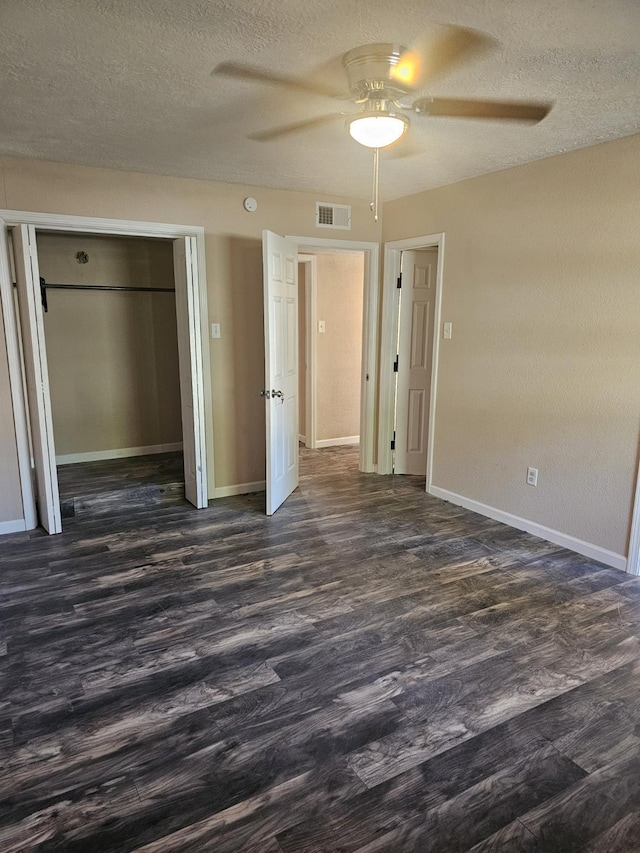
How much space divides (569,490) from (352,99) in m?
2.68

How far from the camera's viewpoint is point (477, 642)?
2.56m

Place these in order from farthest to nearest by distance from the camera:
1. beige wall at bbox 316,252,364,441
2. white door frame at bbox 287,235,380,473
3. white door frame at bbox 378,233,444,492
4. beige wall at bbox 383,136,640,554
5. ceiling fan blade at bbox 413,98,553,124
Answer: beige wall at bbox 316,252,364,441 → white door frame at bbox 287,235,380,473 → white door frame at bbox 378,233,444,492 → beige wall at bbox 383,136,640,554 → ceiling fan blade at bbox 413,98,553,124

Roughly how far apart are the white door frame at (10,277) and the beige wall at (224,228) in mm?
55

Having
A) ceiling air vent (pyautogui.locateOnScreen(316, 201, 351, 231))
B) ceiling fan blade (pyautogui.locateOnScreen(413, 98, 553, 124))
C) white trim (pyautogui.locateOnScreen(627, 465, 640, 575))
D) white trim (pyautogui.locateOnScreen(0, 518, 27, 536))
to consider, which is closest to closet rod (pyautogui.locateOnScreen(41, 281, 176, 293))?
ceiling air vent (pyautogui.locateOnScreen(316, 201, 351, 231))

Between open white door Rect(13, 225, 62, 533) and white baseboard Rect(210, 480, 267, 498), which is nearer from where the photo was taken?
open white door Rect(13, 225, 62, 533)

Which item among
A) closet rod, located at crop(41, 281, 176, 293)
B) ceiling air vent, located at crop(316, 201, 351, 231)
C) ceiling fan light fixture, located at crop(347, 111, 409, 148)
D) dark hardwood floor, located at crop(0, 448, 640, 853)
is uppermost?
ceiling air vent, located at crop(316, 201, 351, 231)

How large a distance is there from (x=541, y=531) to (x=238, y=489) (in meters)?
2.47

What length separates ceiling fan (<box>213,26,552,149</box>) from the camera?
202cm

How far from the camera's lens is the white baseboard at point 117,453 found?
17.7ft

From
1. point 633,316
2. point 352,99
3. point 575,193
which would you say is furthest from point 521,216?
point 352,99

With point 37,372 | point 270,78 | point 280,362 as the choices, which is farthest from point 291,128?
point 37,372

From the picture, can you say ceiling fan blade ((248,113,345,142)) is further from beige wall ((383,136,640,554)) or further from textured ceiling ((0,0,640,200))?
beige wall ((383,136,640,554))

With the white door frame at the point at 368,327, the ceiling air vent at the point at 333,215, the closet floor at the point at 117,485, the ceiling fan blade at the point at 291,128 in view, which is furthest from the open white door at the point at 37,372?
the ceiling air vent at the point at 333,215

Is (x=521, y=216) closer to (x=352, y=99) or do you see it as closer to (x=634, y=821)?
(x=352, y=99)
